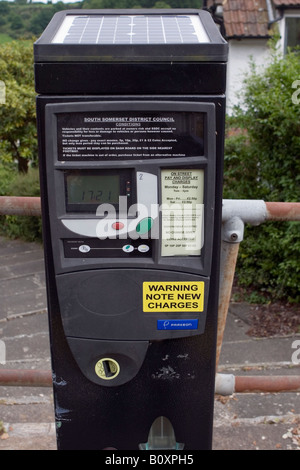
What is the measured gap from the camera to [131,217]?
152cm

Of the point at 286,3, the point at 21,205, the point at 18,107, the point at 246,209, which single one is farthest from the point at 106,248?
the point at 286,3

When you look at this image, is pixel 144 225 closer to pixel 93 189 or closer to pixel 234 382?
pixel 93 189

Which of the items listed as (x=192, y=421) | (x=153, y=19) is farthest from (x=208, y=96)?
(x=192, y=421)

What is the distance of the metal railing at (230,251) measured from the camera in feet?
6.03

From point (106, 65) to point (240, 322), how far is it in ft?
11.3

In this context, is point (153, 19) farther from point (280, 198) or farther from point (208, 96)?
point (280, 198)

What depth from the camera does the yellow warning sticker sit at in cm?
156

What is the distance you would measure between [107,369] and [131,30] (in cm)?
104

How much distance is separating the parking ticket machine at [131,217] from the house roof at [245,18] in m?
6.66

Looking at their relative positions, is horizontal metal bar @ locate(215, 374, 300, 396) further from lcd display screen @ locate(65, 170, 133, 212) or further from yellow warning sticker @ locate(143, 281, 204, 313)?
lcd display screen @ locate(65, 170, 133, 212)

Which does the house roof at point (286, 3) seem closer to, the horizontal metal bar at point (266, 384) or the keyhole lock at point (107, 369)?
the horizontal metal bar at point (266, 384)

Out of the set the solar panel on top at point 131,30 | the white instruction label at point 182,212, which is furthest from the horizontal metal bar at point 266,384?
the solar panel on top at point 131,30

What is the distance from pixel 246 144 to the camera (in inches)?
201

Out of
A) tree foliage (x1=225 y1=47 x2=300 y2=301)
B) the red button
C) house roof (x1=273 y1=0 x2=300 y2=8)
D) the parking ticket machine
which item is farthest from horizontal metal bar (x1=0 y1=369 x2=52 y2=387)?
house roof (x1=273 y1=0 x2=300 y2=8)
